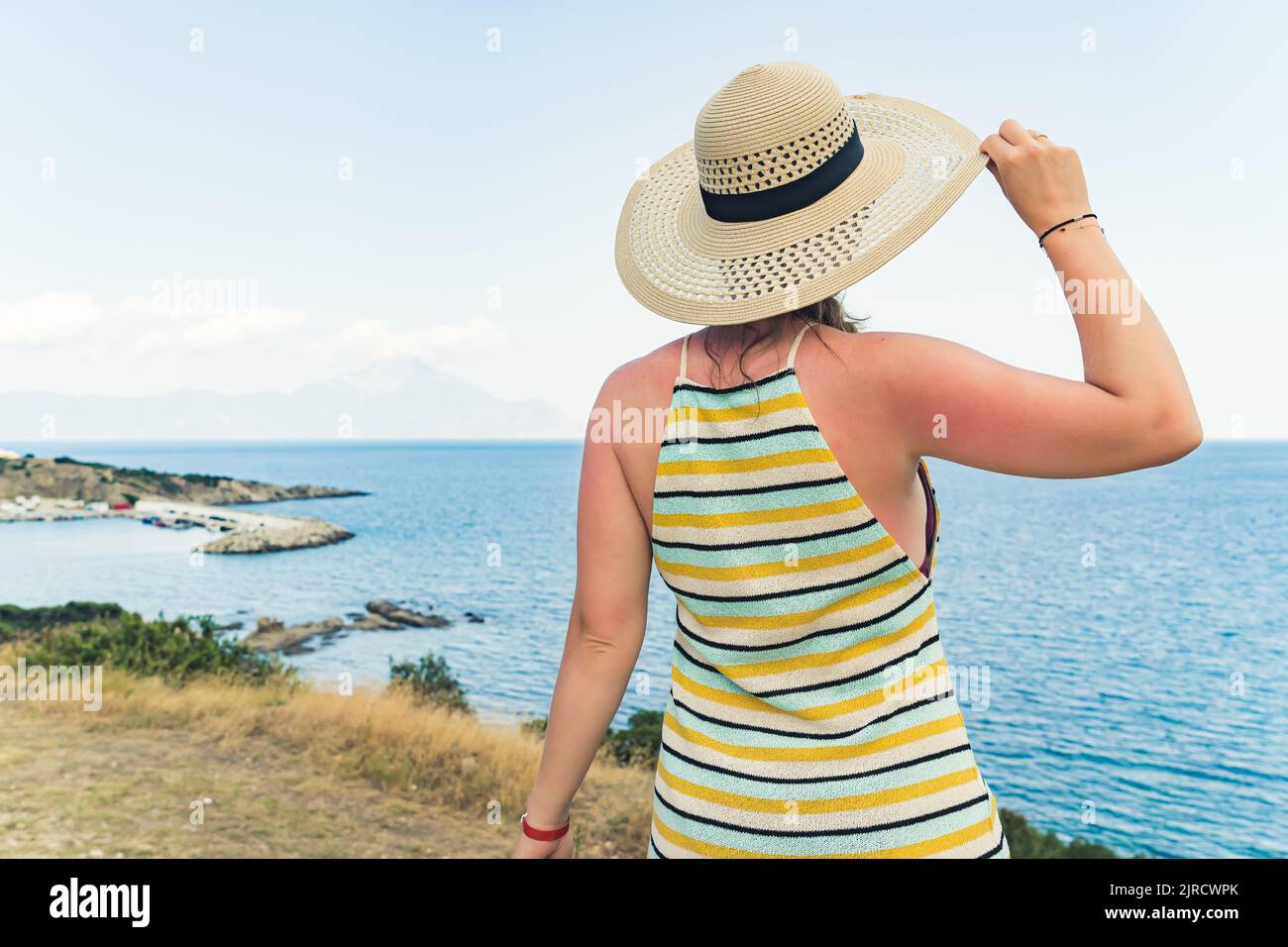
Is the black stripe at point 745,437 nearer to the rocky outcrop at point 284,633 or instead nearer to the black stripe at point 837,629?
the black stripe at point 837,629

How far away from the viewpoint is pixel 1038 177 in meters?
1.35

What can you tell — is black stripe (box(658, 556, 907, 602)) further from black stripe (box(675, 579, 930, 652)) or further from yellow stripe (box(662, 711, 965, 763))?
yellow stripe (box(662, 711, 965, 763))

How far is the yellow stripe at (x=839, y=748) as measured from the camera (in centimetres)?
139

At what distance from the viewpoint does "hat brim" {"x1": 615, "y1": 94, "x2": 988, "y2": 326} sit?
1363 mm

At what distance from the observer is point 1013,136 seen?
1396 millimetres

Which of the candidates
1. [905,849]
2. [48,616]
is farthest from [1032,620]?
[905,849]

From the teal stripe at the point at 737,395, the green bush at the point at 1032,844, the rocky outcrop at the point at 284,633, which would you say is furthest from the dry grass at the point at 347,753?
the rocky outcrop at the point at 284,633

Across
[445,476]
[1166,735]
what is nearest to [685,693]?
[1166,735]

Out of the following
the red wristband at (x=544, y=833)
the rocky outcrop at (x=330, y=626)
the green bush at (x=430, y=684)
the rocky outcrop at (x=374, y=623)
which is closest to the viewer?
the red wristband at (x=544, y=833)

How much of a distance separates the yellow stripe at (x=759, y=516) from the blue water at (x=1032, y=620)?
16.1 feet
